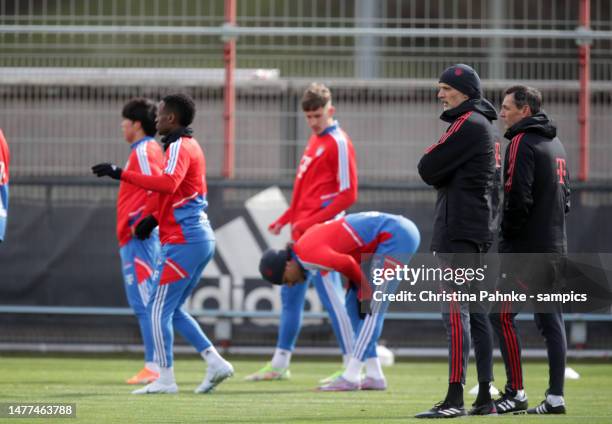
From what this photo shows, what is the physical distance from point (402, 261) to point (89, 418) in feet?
9.92

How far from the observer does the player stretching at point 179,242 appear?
8.52 metres

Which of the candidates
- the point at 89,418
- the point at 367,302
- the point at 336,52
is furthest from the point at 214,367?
the point at 336,52

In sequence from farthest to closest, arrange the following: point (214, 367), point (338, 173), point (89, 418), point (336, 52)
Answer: point (336, 52) < point (338, 173) < point (214, 367) < point (89, 418)

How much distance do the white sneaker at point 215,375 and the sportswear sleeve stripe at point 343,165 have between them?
6.56 ft

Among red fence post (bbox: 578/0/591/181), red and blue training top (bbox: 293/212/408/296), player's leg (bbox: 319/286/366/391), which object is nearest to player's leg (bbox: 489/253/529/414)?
red and blue training top (bbox: 293/212/408/296)

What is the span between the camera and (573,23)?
13.0m

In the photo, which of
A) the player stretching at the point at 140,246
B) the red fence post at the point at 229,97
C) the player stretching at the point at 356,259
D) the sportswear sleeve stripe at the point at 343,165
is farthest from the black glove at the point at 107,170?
the red fence post at the point at 229,97

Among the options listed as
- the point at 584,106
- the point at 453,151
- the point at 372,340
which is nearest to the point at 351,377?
the point at 372,340

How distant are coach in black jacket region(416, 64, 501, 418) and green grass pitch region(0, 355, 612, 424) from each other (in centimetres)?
27

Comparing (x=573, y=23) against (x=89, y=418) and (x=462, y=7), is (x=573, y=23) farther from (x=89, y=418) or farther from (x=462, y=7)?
(x=89, y=418)

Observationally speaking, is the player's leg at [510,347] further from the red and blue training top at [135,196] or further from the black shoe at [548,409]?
the red and blue training top at [135,196]

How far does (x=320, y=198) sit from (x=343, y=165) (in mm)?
329

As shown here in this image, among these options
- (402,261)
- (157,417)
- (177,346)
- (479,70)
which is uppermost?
(479,70)

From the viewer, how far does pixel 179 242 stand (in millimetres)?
8562
